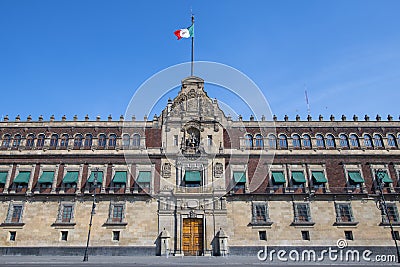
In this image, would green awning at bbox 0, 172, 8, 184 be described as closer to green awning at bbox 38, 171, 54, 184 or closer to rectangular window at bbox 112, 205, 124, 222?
green awning at bbox 38, 171, 54, 184

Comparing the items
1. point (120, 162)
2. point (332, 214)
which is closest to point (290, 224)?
point (332, 214)

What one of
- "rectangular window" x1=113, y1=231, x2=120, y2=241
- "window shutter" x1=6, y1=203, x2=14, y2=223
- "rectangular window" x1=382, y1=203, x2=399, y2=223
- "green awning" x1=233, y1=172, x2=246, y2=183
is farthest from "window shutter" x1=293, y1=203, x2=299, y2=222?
"window shutter" x1=6, y1=203, x2=14, y2=223

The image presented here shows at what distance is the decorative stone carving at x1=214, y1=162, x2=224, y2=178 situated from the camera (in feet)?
107

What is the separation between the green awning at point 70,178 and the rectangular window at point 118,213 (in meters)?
5.48

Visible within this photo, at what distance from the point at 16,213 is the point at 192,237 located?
19.1m

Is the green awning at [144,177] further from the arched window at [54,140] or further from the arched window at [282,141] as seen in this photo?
the arched window at [282,141]

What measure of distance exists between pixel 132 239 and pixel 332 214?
21.5 meters

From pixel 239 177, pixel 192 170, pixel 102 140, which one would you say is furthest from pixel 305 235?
pixel 102 140

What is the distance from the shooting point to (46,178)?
1266 inches

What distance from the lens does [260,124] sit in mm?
35469

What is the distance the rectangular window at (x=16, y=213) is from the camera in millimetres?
31078

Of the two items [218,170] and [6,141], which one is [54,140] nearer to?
[6,141]

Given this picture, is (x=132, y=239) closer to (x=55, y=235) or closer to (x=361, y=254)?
(x=55, y=235)

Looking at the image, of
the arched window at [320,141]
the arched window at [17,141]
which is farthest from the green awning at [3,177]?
the arched window at [320,141]
